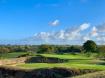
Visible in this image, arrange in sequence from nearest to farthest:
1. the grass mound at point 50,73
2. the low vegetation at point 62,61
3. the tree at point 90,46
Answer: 1. the grass mound at point 50,73
2. the low vegetation at point 62,61
3. the tree at point 90,46

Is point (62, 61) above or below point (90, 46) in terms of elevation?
below

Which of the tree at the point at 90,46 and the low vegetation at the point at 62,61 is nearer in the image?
the low vegetation at the point at 62,61

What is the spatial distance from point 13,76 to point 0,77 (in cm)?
164

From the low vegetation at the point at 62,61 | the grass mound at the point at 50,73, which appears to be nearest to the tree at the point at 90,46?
the low vegetation at the point at 62,61

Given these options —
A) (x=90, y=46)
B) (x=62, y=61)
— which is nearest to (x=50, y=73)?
(x=62, y=61)

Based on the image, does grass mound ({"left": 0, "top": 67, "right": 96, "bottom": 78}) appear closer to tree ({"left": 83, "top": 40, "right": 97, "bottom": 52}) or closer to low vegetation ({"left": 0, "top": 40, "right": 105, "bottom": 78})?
low vegetation ({"left": 0, "top": 40, "right": 105, "bottom": 78})

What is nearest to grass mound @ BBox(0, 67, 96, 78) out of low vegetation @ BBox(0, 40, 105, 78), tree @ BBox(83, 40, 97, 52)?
low vegetation @ BBox(0, 40, 105, 78)

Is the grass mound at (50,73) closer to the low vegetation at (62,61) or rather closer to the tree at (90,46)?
the low vegetation at (62,61)

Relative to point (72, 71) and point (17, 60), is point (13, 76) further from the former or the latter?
point (17, 60)

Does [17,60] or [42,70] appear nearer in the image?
[42,70]

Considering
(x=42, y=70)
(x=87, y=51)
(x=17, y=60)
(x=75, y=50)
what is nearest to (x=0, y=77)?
(x=42, y=70)

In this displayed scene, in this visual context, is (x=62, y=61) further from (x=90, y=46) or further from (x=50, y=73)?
(x=90, y=46)

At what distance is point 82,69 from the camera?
3003cm

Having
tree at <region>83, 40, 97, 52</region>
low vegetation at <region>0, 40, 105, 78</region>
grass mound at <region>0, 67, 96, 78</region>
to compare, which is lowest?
grass mound at <region>0, 67, 96, 78</region>
